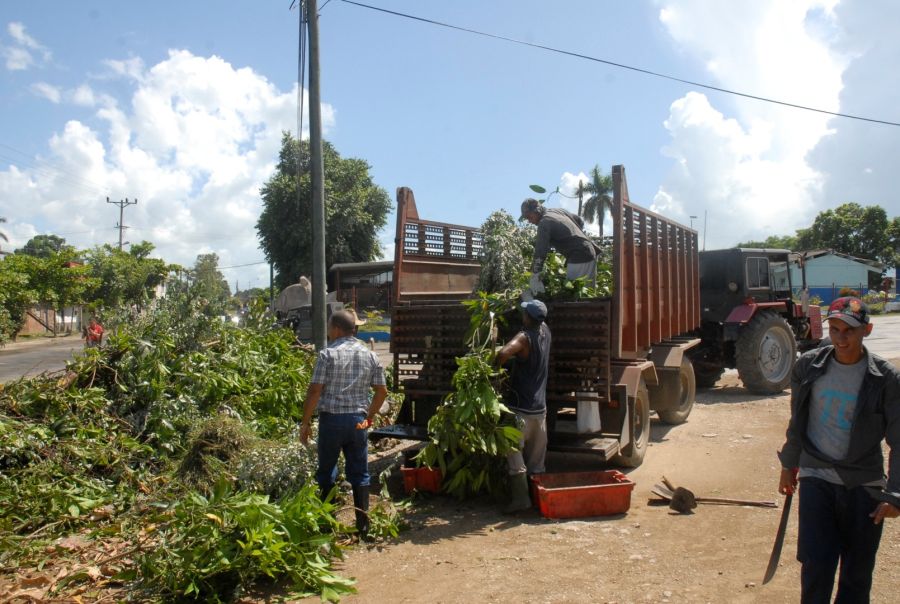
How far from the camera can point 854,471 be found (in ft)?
10.1

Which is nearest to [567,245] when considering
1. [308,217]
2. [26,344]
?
[26,344]

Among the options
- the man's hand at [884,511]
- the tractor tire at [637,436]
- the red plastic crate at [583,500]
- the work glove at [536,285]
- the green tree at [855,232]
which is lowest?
the red plastic crate at [583,500]

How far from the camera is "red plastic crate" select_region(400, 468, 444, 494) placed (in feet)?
19.6

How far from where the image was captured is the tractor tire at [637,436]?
264 inches

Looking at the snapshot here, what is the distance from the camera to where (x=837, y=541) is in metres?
3.14

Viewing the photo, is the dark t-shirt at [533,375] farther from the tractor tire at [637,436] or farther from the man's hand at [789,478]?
the man's hand at [789,478]

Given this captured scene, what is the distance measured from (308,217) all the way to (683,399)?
29.9m

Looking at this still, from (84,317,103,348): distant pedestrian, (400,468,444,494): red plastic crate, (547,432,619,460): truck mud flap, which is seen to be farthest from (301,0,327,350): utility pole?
(547,432,619,460): truck mud flap

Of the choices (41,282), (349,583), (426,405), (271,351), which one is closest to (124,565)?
(349,583)

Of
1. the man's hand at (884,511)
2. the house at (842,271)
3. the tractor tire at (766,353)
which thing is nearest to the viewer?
the man's hand at (884,511)

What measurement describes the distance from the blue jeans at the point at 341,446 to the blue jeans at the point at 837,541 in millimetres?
2971

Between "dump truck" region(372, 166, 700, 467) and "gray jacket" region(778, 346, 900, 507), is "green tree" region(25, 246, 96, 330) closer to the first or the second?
"dump truck" region(372, 166, 700, 467)

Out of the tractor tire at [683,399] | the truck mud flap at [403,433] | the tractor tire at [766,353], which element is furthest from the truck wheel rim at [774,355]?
the truck mud flap at [403,433]

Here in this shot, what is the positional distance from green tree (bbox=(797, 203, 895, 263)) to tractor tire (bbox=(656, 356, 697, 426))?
52.4 metres
